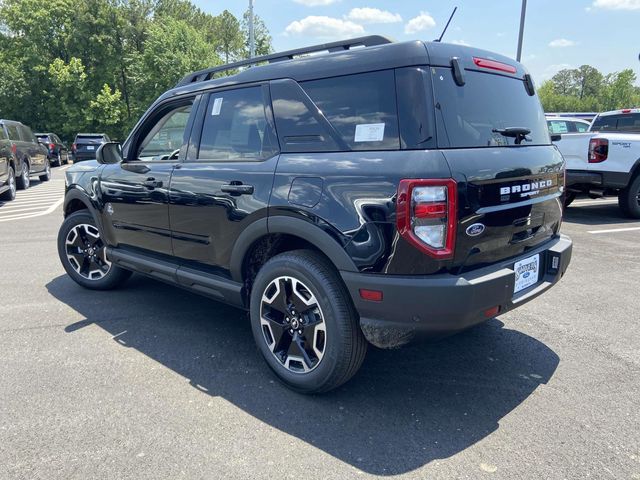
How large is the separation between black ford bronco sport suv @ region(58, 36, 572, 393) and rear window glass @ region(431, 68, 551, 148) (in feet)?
0.04

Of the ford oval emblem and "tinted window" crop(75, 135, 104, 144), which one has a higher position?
"tinted window" crop(75, 135, 104, 144)

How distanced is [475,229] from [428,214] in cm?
31

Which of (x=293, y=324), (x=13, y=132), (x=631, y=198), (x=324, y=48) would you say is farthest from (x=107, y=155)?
(x=13, y=132)

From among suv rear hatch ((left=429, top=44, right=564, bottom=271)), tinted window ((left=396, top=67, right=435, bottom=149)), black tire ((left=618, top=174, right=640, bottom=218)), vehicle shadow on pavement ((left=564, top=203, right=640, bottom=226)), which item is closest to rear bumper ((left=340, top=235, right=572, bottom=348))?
suv rear hatch ((left=429, top=44, right=564, bottom=271))

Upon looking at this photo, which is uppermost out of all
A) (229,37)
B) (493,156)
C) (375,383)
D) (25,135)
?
(229,37)

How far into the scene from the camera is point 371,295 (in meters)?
2.48

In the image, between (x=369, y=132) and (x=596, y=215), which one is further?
(x=596, y=215)

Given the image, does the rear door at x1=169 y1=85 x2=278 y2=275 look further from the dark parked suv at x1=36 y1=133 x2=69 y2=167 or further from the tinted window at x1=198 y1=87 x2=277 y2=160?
the dark parked suv at x1=36 y1=133 x2=69 y2=167

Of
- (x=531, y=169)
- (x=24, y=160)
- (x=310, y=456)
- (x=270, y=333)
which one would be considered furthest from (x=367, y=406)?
(x=24, y=160)

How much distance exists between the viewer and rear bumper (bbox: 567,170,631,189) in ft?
27.0

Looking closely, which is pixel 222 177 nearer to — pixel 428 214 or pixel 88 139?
pixel 428 214

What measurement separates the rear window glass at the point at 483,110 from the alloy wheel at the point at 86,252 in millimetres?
3658

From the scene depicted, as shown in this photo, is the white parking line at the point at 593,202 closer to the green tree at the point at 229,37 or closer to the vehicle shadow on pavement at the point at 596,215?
the vehicle shadow on pavement at the point at 596,215

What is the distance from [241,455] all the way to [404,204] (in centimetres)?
148
